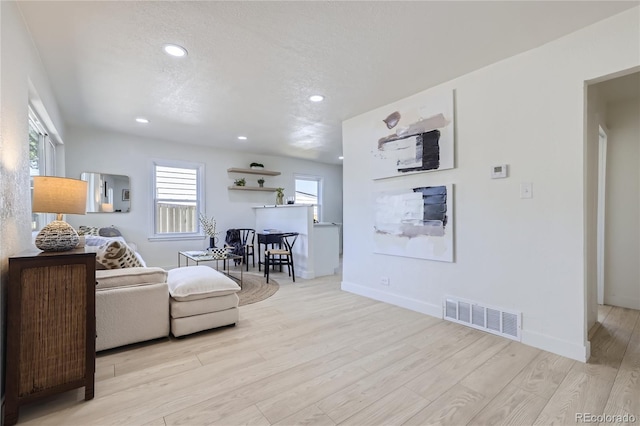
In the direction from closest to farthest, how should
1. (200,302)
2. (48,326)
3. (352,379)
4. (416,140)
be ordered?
(48,326) < (352,379) < (200,302) < (416,140)

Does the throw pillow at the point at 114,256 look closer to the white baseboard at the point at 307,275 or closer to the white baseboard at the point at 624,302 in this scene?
the white baseboard at the point at 307,275

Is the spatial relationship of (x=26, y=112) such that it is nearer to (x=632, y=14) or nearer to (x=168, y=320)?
(x=168, y=320)

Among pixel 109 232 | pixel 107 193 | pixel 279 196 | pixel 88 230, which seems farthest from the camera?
pixel 279 196

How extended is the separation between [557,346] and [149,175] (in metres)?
6.06

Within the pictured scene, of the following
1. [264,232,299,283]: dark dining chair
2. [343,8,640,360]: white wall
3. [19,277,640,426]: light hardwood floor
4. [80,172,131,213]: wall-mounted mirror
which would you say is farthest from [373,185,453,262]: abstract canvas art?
[80,172,131,213]: wall-mounted mirror

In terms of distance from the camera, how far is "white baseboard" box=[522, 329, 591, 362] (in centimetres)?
217

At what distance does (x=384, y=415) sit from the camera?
159 cm

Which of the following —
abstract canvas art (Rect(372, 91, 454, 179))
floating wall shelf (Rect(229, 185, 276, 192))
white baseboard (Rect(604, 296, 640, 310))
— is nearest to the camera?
abstract canvas art (Rect(372, 91, 454, 179))

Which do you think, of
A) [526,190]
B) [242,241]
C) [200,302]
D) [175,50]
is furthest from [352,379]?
[242,241]

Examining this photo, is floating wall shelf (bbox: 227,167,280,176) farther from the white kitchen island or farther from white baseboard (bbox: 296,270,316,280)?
white baseboard (bbox: 296,270,316,280)

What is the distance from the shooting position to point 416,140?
3219 millimetres

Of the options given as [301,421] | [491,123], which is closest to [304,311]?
[301,421]

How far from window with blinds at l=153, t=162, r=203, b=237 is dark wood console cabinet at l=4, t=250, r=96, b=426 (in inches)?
160

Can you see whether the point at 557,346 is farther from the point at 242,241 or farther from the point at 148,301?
the point at 242,241
